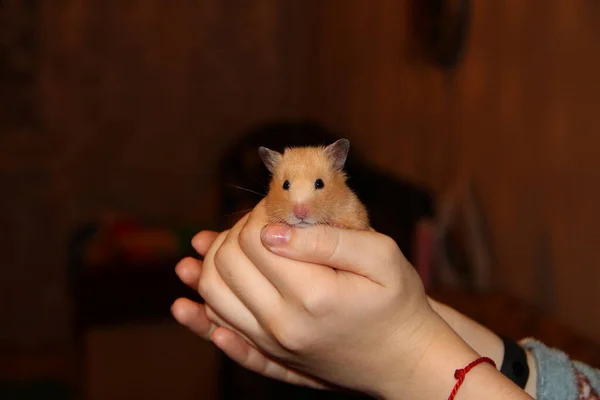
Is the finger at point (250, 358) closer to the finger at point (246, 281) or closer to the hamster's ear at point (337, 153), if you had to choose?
the finger at point (246, 281)

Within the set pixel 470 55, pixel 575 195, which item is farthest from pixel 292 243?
pixel 470 55

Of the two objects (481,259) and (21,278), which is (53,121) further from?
(481,259)

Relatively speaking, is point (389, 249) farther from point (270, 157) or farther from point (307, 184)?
point (270, 157)

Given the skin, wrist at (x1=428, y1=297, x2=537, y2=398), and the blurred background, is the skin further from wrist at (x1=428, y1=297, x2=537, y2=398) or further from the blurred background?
the blurred background

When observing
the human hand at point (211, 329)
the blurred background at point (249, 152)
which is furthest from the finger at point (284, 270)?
the blurred background at point (249, 152)

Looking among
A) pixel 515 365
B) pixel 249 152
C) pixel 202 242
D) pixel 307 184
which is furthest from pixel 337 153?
pixel 249 152

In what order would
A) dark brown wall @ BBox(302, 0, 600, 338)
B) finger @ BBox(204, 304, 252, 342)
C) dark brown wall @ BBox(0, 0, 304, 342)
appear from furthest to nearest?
dark brown wall @ BBox(0, 0, 304, 342)
dark brown wall @ BBox(302, 0, 600, 338)
finger @ BBox(204, 304, 252, 342)

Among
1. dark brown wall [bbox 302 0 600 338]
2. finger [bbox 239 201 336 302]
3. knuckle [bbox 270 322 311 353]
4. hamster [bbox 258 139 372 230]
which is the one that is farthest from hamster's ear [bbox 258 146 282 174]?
dark brown wall [bbox 302 0 600 338]
